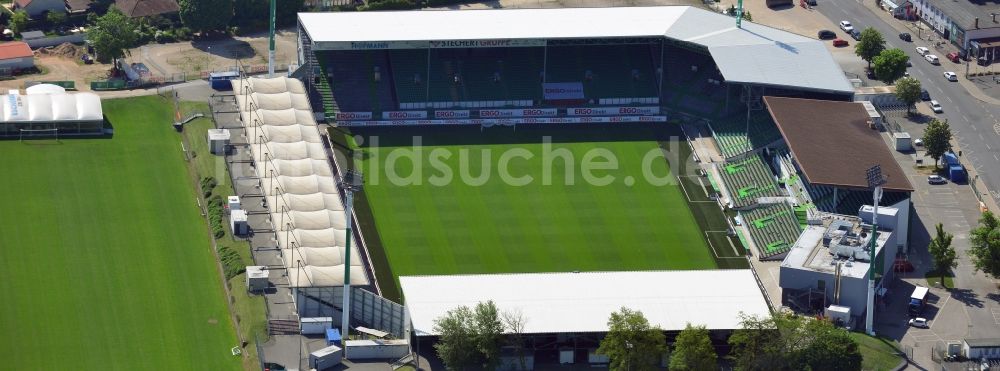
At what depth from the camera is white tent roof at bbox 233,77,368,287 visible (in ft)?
498

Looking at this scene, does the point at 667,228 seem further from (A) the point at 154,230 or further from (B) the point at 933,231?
(A) the point at 154,230

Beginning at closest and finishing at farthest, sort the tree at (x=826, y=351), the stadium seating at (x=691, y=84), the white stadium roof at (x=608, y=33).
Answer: the tree at (x=826, y=351), the white stadium roof at (x=608, y=33), the stadium seating at (x=691, y=84)

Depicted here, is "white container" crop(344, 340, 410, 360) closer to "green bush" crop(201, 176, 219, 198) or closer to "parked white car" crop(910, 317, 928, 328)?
"green bush" crop(201, 176, 219, 198)

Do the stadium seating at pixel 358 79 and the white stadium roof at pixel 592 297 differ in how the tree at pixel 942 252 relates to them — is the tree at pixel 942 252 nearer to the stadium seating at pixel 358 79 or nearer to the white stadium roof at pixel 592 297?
the white stadium roof at pixel 592 297

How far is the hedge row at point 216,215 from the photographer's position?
16312cm

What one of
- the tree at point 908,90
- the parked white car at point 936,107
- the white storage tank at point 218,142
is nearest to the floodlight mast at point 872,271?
the tree at point 908,90

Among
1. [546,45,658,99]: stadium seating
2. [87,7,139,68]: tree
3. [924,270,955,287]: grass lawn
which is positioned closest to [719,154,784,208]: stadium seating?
[924,270,955,287]: grass lawn

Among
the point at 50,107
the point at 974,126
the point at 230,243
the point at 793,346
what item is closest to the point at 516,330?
the point at 793,346

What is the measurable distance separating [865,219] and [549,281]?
28265 millimetres

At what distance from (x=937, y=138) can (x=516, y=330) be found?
179ft

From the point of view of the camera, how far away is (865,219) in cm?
15825

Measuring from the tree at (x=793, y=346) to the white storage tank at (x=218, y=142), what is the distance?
59.7m

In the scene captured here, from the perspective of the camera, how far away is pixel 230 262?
517ft

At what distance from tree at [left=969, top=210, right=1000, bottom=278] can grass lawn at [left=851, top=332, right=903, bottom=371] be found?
Result: 12.9 meters
